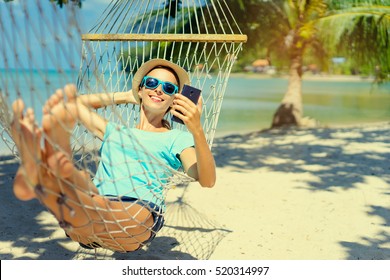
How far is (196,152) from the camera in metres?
1.94

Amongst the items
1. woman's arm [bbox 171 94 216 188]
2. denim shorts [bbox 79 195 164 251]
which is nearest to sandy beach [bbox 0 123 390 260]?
denim shorts [bbox 79 195 164 251]

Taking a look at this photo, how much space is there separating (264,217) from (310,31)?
4.97 meters

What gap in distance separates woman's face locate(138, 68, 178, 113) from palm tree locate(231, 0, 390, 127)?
5.08 meters

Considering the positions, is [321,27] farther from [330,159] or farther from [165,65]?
[165,65]

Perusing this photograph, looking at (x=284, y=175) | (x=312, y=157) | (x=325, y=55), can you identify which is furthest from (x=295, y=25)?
(x=284, y=175)

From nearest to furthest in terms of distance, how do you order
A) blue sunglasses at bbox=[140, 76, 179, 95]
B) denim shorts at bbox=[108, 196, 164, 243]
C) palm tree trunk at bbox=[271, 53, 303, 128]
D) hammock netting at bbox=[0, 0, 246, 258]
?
hammock netting at bbox=[0, 0, 246, 258] → denim shorts at bbox=[108, 196, 164, 243] → blue sunglasses at bbox=[140, 76, 179, 95] → palm tree trunk at bbox=[271, 53, 303, 128]

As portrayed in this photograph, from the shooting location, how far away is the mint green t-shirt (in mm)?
2033

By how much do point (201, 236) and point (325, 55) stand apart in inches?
273

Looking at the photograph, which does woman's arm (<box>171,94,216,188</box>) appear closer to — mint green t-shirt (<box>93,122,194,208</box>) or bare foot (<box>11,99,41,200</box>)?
mint green t-shirt (<box>93,122,194,208</box>)

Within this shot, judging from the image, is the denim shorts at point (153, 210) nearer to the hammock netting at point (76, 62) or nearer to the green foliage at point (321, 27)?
the hammock netting at point (76, 62)

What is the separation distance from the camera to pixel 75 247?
2807mm

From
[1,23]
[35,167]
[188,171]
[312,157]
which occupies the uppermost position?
[1,23]
